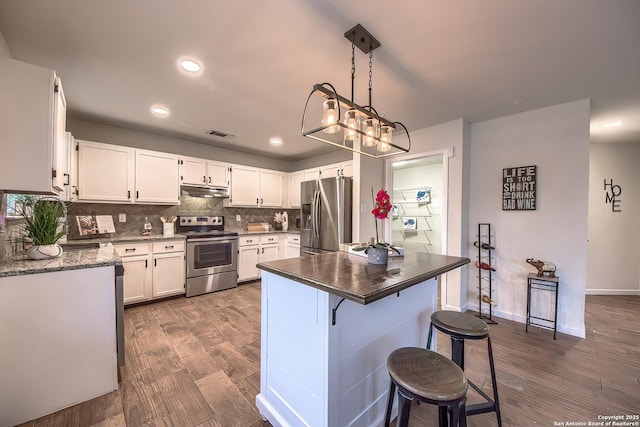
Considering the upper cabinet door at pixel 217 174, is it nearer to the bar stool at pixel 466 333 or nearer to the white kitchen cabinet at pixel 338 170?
the white kitchen cabinet at pixel 338 170

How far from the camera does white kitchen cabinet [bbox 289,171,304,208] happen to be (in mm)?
5043

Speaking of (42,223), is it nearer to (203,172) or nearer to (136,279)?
(136,279)

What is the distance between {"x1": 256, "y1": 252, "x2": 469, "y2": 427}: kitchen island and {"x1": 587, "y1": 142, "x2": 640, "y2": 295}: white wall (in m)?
4.21

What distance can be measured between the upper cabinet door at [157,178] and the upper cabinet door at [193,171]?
88mm

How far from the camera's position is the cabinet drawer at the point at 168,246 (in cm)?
354

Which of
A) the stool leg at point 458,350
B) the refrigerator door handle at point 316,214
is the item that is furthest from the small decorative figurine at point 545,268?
the refrigerator door handle at point 316,214

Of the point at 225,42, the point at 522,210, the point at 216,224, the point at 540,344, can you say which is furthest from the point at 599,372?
the point at 216,224

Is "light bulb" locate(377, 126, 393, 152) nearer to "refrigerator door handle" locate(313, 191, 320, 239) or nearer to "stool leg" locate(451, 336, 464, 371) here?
"stool leg" locate(451, 336, 464, 371)

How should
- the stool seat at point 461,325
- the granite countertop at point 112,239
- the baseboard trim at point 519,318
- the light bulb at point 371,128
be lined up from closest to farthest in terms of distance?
the stool seat at point 461,325 < the light bulb at point 371,128 < the baseboard trim at point 519,318 < the granite countertop at point 112,239

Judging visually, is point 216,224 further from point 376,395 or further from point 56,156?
point 376,395

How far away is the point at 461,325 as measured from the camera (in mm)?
1507

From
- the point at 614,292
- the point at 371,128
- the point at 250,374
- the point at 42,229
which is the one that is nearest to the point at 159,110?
the point at 42,229

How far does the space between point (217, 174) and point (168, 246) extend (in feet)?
4.62

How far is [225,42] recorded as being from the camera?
1.81m
